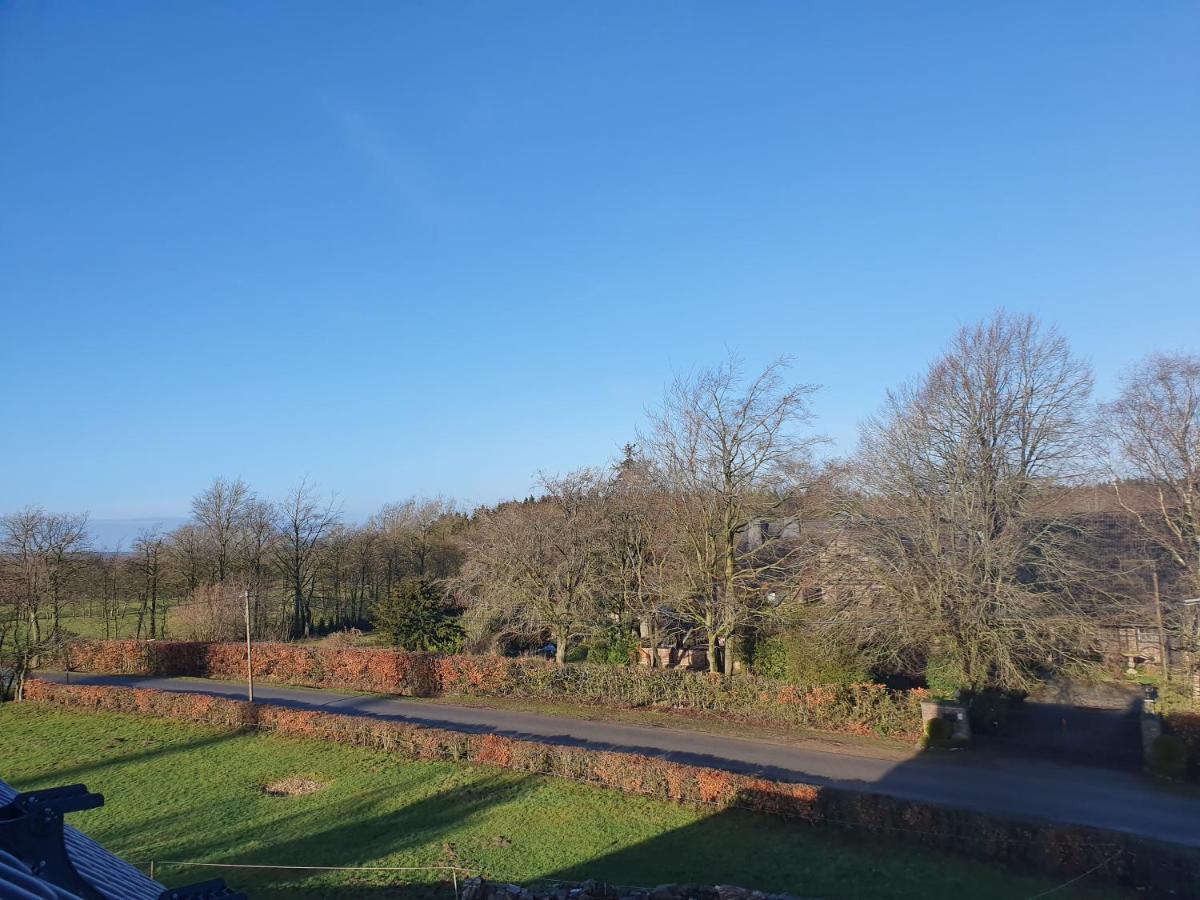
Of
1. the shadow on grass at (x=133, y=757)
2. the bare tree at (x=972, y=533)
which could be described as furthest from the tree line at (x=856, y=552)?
the shadow on grass at (x=133, y=757)

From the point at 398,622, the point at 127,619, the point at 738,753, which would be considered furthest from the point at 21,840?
the point at 127,619

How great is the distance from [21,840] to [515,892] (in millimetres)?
8797

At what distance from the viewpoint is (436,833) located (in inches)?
547

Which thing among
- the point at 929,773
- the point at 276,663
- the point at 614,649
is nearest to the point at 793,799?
the point at 929,773

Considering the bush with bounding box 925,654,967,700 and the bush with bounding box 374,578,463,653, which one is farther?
the bush with bounding box 374,578,463,653

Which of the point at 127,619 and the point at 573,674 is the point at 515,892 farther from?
the point at 127,619

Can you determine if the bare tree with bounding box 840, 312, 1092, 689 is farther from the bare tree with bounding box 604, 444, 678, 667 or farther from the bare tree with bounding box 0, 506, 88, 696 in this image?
the bare tree with bounding box 0, 506, 88, 696

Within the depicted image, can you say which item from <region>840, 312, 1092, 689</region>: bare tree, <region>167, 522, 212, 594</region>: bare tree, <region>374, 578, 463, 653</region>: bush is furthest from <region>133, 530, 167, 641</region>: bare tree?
<region>840, 312, 1092, 689</region>: bare tree

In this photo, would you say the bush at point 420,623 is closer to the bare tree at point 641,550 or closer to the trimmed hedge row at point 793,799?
the bare tree at point 641,550

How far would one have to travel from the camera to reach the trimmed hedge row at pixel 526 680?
66.6 feet

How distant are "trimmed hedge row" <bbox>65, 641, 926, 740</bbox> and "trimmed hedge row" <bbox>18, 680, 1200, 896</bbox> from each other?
561cm

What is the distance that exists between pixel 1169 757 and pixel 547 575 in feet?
63.8

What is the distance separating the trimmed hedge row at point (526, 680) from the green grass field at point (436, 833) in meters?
7.01

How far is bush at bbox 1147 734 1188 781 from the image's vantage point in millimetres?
16062
